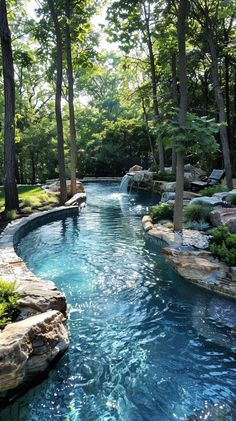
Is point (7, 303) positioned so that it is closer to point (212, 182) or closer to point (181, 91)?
point (181, 91)

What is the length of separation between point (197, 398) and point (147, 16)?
17.5 m

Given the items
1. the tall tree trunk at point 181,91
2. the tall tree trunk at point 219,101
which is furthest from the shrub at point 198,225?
the tall tree trunk at point 219,101

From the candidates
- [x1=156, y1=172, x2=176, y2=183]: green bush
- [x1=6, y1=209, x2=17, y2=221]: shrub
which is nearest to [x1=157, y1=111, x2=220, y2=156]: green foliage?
[x1=6, y1=209, x2=17, y2=221]: shrub

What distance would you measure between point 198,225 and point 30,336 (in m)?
6.03

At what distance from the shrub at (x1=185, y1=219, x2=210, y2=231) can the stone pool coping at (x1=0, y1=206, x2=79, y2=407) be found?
4671 mm

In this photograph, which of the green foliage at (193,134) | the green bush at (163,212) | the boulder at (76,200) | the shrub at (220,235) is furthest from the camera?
the boulder at (76,200)

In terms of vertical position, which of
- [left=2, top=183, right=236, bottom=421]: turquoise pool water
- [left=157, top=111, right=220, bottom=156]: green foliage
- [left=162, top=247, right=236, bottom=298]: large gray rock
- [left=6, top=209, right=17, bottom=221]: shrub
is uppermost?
[left=157, top=111, right=220, bottom=156]: green foliage

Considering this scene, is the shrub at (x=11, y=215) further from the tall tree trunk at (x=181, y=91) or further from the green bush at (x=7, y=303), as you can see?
the green bush at (x=7, y=303)

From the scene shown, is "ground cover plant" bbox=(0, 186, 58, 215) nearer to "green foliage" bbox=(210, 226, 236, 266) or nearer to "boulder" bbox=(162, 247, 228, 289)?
"boulder" bbox=(162, 247, 228, 289)

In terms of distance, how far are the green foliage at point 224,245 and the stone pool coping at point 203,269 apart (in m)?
0.11

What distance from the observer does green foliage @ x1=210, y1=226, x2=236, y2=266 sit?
19.8 ft

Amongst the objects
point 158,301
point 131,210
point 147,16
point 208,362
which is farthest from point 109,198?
point 208,362

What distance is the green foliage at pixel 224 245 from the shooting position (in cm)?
603

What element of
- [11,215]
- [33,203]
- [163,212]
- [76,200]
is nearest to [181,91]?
[163,212]
